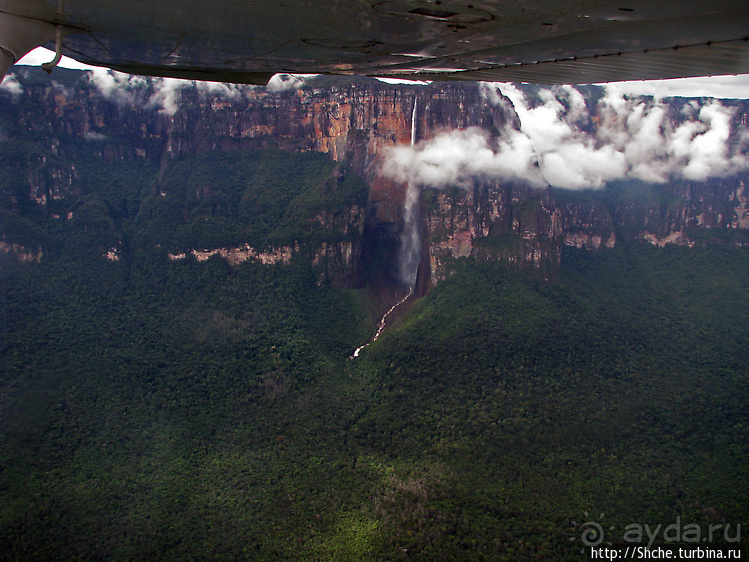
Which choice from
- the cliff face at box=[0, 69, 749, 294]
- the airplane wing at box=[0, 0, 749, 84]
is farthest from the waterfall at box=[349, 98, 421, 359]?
the airplane wing at box=[0, 0, 749, 84]

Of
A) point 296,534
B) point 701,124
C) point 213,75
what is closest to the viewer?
point 213,75

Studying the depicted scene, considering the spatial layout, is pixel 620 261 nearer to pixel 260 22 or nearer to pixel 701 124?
pixel 701 124

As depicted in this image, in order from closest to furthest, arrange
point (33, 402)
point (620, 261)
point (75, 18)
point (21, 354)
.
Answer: point (75, 18) < point (33, 402) < point (21, 354) < point (620, 261)

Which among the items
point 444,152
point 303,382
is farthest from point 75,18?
point 444,152

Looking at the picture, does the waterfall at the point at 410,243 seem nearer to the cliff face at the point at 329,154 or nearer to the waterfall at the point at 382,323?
the waterfall at the point at 382,323

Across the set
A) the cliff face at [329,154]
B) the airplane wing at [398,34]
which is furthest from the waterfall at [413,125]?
the airplane wing at [398,34]
